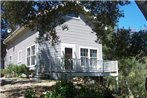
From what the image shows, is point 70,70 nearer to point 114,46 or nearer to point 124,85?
point 124,85

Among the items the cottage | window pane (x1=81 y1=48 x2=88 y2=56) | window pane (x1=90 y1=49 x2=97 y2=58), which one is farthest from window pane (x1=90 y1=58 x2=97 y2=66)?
window pane (x1=90 y1=49 x2=97 y2=58)

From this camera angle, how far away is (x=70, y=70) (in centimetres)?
2375

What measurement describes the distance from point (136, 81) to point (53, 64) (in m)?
6.55

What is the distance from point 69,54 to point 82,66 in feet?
5.84

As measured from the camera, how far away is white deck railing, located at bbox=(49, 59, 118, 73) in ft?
79.2

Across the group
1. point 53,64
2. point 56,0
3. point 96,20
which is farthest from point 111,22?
point 53,64

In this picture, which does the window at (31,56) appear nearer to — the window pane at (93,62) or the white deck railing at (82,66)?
the white deck railing at (82,66)

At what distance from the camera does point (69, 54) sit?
26719 mm

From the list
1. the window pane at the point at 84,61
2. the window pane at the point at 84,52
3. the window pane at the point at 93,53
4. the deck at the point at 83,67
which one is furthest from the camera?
the window pane at the point at 93,53

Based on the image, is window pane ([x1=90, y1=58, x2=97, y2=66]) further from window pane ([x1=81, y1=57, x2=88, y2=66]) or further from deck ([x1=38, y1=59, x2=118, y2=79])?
window pane ([x1=81, y1=57, x2=88, y2=66])

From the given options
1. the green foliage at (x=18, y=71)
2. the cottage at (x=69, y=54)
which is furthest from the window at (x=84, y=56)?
the green foliage at (x=18, y=71)

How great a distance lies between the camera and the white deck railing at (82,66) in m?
24.1

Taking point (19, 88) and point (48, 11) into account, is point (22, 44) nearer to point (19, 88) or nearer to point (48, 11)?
point (19, 88)

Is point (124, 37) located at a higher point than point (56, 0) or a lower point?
lower
